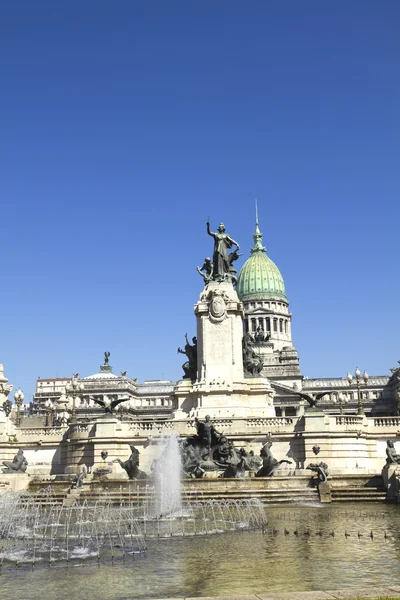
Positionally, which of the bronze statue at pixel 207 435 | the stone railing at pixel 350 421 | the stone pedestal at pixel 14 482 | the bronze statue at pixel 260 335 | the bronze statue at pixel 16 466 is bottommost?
the stone pedestal at pixel 14 482

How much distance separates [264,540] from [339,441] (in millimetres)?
21430

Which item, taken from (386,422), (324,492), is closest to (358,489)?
(324,492)

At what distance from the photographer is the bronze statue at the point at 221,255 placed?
51.0m

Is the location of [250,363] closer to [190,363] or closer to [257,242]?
[190,363]

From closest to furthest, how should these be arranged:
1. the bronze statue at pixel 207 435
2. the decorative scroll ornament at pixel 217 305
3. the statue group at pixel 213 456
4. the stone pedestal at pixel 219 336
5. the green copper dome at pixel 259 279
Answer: the statue group at pixel 213 456 < the bronze statue at pixel 207 435 < the stone pedestal at pixel 219 336 < the decorative scroll ornament at pixel 217 305 < the green copper dome at pixel 259 279

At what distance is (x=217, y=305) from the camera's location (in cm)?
4875

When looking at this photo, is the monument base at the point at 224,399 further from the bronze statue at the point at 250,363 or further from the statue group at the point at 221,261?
the statue group at the point at 221,261

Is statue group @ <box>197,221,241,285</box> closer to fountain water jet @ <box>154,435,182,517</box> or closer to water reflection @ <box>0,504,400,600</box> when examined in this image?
fountain water jet @ <box>154,435,182,517</box>

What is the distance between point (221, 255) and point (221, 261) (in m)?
0.48

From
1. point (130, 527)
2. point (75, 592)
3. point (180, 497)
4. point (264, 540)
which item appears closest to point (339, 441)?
point (180, 497)

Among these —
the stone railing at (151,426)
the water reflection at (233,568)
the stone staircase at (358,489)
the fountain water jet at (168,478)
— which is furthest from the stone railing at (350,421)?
the water reflection at (233,568)

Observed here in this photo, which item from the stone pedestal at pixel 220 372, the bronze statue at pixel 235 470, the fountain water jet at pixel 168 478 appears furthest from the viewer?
the stone pedestal at pixel 220 372

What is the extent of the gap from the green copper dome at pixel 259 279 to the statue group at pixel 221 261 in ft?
293

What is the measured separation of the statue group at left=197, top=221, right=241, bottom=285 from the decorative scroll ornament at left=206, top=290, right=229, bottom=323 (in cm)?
190
